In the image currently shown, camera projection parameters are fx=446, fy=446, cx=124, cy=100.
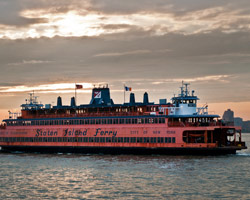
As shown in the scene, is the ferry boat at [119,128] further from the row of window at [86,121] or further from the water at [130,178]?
the water at [130,178]

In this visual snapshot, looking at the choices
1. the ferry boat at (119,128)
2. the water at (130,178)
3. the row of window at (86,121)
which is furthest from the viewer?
the row of window at (86,121)

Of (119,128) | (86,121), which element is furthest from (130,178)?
(86,121)

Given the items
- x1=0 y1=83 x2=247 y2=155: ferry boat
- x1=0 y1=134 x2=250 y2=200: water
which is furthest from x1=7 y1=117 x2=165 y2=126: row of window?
x1=0 y1=134 x2=250 y2=200: water

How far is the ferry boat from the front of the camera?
68562 mm

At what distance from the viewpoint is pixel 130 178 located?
1860 inches

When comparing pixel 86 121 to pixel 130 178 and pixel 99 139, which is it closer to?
pixel 99 139

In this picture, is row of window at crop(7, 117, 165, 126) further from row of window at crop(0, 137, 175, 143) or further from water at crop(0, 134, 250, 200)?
water at crop(0, 134, 250, 200)

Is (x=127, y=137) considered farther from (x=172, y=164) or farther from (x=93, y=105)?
(x=172, y=164)

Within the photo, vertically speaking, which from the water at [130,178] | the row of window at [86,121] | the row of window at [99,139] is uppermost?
the row of window at [86,121]

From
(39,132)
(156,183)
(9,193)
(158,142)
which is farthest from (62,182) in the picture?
(39,132)

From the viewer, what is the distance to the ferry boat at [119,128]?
68.6 metres

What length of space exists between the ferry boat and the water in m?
4.43

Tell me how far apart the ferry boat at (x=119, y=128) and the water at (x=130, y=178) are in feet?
14.5

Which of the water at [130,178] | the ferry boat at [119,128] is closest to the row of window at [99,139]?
the ferry boat at [119,128]
